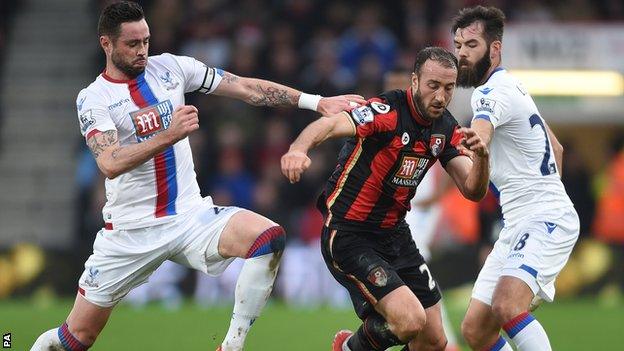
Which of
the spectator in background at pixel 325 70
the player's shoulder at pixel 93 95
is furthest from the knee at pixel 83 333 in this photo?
the spectator in background at pixel 325 70

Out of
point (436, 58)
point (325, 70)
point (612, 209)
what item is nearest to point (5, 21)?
point (325, 70)

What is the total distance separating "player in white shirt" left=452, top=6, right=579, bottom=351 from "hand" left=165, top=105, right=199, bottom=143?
5.97 ft

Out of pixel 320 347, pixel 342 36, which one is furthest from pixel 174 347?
pixel 342 36

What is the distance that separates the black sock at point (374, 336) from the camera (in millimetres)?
8203

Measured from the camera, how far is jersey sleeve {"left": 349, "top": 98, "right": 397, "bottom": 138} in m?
7.86

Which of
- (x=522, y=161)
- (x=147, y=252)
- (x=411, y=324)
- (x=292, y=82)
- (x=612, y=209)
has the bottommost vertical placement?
(x=612, y=209)

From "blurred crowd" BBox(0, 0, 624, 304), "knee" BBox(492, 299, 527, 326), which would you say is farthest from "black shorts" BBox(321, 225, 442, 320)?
"blurred crowd" BBox(0, 0, 624, 304)

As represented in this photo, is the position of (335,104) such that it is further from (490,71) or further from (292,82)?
(292,82)

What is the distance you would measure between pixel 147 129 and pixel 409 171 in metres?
1.80

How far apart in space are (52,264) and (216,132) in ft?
9.54

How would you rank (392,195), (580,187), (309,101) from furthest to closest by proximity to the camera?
1. (580,187)
2. (309,101)
3. (392,195)

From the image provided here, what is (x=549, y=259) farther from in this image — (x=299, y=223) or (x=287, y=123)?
(x=287, y=123)

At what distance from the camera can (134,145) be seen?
25.8 ft

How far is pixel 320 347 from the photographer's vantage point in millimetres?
11203
